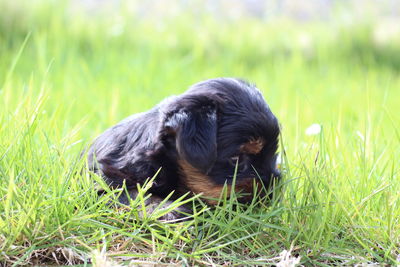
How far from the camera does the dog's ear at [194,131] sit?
3.20 m

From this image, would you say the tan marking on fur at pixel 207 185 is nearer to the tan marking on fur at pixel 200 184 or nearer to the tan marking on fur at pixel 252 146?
the tan marking on fur at pixel 200 184

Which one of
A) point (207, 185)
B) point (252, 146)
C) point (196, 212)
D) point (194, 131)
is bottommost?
point (196, 212)

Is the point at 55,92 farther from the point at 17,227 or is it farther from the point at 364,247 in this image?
the point at 364,247

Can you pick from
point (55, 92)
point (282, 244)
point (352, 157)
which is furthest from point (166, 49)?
point (282, 244)

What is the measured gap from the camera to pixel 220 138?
3.40 metres

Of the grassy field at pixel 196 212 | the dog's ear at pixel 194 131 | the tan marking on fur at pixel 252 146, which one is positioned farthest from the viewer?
→ the tan marking on fur at pixel 252 146

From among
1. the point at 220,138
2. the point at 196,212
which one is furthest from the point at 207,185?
the point at 220,138

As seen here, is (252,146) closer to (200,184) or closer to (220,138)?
(220,138)

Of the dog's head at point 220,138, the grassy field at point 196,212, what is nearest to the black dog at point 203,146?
the dog's head at point 220,138

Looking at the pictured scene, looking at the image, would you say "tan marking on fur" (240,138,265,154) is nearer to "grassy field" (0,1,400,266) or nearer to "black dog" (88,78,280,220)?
"black dog" (88,78,280,220)

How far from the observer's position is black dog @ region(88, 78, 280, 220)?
3.25m

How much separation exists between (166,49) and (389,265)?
608cm

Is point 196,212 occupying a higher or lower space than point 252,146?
lower

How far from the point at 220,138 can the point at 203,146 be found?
0.22m
